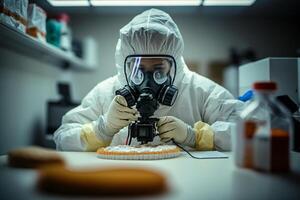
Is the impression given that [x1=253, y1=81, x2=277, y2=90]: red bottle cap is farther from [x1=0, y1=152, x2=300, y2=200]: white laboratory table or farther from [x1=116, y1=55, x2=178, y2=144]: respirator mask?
[x1=116, y1=55, x2=178, y2=144]: respirator mask

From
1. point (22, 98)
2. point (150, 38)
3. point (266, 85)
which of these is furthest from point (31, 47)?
point (266, 85)

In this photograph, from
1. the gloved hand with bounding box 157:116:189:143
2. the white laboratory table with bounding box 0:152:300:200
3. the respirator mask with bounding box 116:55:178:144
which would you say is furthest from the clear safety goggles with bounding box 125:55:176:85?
the white laboratory table with bounding box 0:152:300:200

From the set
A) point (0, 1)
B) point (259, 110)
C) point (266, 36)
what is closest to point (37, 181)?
point (259, 110)

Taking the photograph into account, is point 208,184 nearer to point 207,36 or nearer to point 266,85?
point 266,85

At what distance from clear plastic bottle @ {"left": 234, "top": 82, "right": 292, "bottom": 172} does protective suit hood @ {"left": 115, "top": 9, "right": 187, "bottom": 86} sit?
538 millimetres

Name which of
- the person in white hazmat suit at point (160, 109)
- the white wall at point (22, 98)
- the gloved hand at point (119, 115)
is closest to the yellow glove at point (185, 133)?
the person in white hazmat suit at point (160, 109)

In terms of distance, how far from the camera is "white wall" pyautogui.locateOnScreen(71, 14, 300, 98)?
61.7 inches

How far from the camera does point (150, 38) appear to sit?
4.09 feet

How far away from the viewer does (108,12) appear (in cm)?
146

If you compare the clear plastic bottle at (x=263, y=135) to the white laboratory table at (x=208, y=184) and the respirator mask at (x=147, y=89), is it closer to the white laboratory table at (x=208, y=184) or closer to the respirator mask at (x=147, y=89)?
the white laboratory table at (x=208, y=184)

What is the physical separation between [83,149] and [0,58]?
70 centimetres

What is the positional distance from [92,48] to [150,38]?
1733 millimetres

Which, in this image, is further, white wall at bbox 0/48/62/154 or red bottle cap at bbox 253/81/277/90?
white wall at bbox 0/48/62/154

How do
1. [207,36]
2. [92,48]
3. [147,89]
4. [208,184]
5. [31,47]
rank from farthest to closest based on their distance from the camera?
[92,48]
[207,36]
[31,47]
[147,89]
[208,184]
